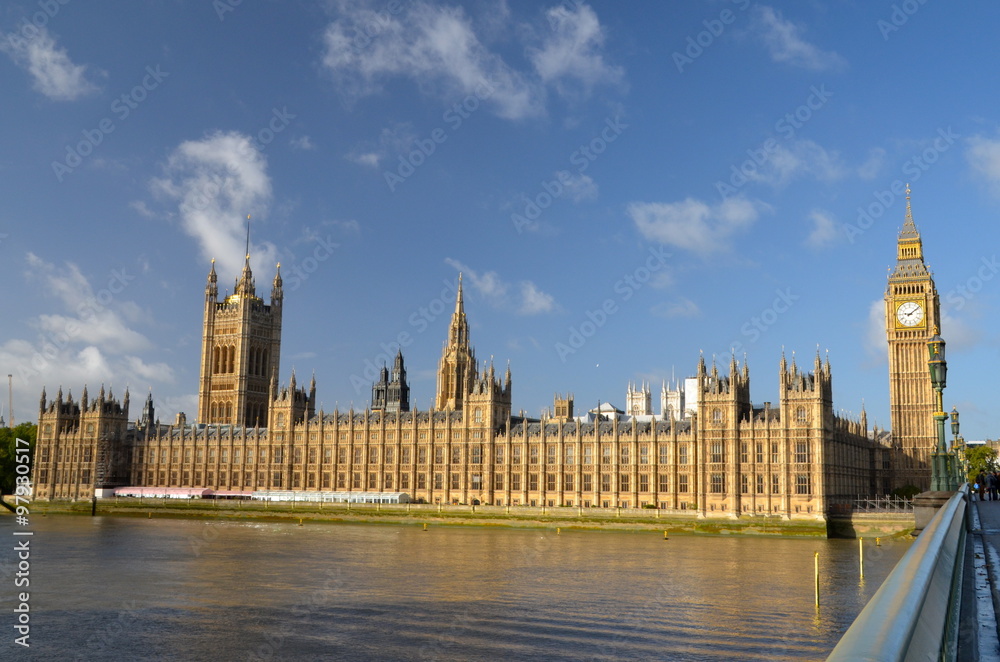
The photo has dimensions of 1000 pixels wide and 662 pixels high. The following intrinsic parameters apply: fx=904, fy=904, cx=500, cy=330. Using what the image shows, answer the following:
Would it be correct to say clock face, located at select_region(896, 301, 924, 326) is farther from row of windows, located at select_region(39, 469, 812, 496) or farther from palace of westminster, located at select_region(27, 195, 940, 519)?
row of windows, located at select_region(39, 469, 812, 496)

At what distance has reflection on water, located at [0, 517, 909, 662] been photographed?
101 feet

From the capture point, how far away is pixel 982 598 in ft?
40.7

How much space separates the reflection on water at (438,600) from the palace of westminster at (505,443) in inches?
910

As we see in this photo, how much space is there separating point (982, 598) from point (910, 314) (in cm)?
12736

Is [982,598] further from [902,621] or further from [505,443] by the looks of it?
[505,443]

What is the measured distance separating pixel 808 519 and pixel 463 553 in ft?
135

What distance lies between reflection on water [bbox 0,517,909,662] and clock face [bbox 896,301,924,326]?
59.9 metres

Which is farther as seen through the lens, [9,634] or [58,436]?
[58,436]

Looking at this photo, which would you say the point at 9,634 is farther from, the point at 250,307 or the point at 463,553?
the point at 250,307

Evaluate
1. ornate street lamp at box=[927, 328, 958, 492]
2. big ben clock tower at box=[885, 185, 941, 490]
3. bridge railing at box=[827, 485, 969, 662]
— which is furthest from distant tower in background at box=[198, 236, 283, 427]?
bridge railing at box=[827, 485, 969, 662]

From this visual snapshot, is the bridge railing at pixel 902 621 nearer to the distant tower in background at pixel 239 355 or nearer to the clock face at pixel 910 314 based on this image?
the clock face at pixel 910 314

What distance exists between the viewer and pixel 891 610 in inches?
176

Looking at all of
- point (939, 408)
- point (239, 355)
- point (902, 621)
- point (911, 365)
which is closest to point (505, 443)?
point (911, 365)

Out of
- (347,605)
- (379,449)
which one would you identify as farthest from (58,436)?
(347,605)
